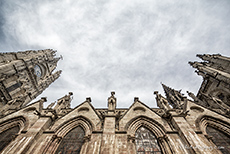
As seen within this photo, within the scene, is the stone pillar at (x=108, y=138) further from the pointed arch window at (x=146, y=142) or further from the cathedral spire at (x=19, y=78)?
the cathedral spire at (x=19, y=78)

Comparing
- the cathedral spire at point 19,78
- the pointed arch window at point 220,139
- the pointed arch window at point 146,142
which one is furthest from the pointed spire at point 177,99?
the cathedral spire at point 19,78

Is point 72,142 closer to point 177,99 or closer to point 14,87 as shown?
point 177,99

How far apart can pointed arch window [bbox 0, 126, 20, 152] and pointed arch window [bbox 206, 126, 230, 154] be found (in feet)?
41.4

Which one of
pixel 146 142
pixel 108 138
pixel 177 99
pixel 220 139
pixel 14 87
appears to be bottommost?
pixel 108 138

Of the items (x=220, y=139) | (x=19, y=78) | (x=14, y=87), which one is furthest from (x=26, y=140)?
(x=19, y=78)

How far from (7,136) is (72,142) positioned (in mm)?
4736

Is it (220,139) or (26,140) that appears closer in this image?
(26,140)

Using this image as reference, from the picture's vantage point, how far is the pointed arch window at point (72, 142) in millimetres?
7124

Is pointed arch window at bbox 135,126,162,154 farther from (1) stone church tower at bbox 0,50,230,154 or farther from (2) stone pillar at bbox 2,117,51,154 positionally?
(2) stone pillar at bbox 2,117,51,154

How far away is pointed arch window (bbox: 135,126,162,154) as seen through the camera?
6.96 m

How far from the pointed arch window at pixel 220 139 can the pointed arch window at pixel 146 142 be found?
357 cm

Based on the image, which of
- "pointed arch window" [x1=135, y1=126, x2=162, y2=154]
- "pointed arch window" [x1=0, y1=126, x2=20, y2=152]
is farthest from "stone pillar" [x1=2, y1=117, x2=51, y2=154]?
"pointed arch window" [x1=135, y1=126, x2=162, y2=154]

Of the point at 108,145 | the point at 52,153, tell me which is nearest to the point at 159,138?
the point at 108,145

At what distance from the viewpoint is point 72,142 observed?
7664mm
